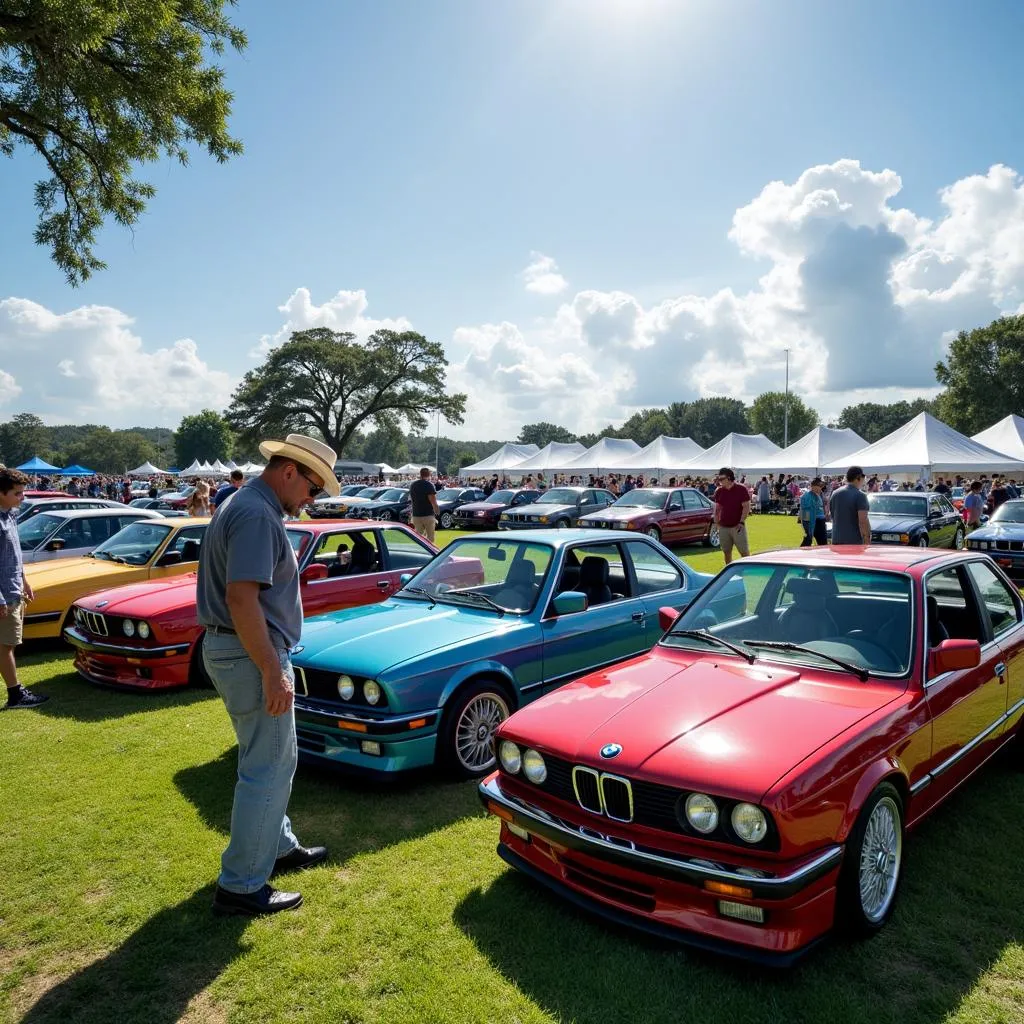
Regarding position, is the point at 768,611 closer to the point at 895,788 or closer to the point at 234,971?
the point at 895,788

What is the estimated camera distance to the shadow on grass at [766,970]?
249 centimetres

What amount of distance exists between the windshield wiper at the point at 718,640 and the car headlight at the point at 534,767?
1189 millimetres

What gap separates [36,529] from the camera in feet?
32.6

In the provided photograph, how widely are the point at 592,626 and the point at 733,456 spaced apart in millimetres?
35398

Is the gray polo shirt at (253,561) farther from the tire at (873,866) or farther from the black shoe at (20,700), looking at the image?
the black shoe at (20,700)

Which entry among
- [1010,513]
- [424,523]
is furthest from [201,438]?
[1010,513]

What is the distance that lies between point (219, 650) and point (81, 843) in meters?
1.79

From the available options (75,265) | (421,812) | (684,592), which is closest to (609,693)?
(421,812)

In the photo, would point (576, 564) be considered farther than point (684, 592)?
No

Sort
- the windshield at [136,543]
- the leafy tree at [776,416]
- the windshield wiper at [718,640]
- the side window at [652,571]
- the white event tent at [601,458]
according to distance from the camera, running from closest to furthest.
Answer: the windshield wiper at [718,640] → the side window at [652,571] → the windshield at [136,543] → the white event tent at [601,458] → the leafy tree at [776,416]

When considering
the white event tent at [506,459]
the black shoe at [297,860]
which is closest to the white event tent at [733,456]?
the white event tent at [506,459]

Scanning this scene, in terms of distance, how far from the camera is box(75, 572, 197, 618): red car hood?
6.37m

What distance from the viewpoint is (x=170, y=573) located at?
8039mm

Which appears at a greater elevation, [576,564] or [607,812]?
[576,564]
